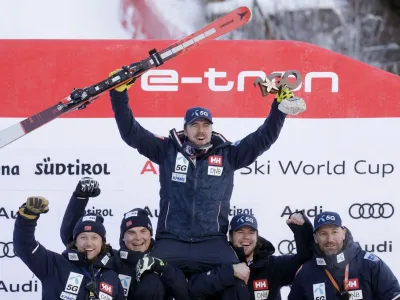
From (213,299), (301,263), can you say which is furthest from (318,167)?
(213,299)

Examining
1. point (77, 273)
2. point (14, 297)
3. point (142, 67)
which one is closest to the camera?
point (77, 273)

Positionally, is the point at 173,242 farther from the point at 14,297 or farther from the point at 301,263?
the point at 14,297

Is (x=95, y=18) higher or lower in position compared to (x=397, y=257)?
higher

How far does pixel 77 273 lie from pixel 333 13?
2899 mm

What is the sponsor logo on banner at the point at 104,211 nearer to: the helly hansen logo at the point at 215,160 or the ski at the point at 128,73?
the ski at the point at 128,73

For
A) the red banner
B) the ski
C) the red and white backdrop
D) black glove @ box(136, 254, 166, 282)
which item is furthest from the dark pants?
the red banner

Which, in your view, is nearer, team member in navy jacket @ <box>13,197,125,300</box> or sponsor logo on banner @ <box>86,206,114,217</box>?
team member in navy jacket @ <box>13,197,125,300</box>

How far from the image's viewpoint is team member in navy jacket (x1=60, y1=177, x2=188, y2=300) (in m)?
5.46

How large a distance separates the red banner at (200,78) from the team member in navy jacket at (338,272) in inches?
57.8

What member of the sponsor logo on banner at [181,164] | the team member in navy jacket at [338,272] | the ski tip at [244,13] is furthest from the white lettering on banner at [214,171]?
the ski tip at [244,13]

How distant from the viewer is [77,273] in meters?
5.39

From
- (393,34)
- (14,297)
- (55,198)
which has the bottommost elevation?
(14,297)

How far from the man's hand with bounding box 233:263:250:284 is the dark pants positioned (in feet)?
0.22

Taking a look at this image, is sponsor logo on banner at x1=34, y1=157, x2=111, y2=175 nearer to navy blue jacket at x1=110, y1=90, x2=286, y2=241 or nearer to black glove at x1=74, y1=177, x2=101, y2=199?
black glove at x1=74, y1=177, x2=101, y2=199
